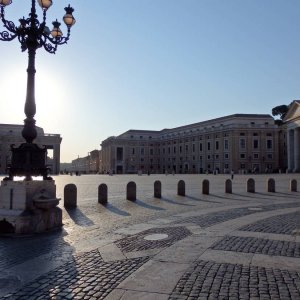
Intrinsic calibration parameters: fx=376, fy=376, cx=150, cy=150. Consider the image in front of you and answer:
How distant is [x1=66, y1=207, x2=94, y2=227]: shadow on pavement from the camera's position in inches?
436

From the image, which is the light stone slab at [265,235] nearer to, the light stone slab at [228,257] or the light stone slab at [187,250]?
the light stone slab at [187,250]

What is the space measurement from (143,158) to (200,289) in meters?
139

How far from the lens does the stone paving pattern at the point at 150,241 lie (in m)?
7.63

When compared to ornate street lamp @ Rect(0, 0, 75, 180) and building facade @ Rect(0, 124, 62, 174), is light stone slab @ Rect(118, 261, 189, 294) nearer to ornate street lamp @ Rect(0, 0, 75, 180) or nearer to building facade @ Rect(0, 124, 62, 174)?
ornate street lamp @ Rect(0, 0, 75, 180)

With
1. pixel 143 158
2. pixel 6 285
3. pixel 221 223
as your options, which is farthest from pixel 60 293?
pixel 143 158

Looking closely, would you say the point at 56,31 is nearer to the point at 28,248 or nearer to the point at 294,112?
the point at 28,248

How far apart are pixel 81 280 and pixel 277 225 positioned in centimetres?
650

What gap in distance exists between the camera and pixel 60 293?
4.94 m

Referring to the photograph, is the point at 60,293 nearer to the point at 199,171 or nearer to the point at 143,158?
the point at 199,171

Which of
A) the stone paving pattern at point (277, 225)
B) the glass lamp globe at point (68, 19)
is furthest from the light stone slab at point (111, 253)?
the glass lamp globe at point (68, 19)

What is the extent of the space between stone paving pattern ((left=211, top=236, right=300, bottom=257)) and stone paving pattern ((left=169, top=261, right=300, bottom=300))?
1.20 metres

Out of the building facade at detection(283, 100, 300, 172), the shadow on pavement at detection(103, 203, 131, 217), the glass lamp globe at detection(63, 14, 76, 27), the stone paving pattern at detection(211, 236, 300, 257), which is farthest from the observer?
the building facade at detection(283, 100, 300, 172)

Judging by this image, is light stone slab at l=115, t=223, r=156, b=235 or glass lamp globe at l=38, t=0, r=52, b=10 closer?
light stone slab at l=115, t=223, r=156, b=235

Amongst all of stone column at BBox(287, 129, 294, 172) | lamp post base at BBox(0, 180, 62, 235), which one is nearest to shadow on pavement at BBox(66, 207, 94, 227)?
lamp post base at BBox(0, 180, 62, 235)
